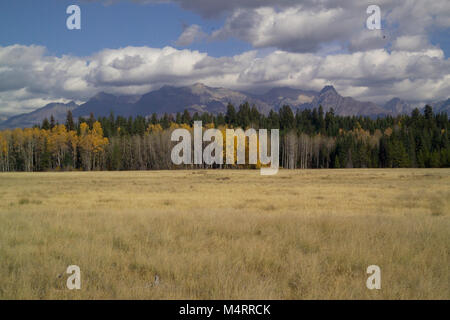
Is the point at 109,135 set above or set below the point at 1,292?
above

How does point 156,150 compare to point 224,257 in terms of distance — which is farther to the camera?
point 156,150

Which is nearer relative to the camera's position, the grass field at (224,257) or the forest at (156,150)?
the grass field at (224,257)

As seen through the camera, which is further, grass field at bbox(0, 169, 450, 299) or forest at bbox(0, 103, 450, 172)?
forest at bbox(0, 103, 450, 172)

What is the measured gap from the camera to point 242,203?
2144cm

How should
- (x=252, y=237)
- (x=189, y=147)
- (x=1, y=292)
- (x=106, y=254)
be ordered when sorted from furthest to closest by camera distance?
(x=189, y=147), (x=252, y=237), (x=106, y=254), (x=1, y=292)

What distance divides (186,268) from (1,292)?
3.38 meters

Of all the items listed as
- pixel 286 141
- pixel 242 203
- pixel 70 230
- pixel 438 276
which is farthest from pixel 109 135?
pixel 438 276

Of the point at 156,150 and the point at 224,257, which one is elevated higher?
the point at 156,150

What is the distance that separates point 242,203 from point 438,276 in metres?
15.2

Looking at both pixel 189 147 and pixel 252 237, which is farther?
pixel 189 147
